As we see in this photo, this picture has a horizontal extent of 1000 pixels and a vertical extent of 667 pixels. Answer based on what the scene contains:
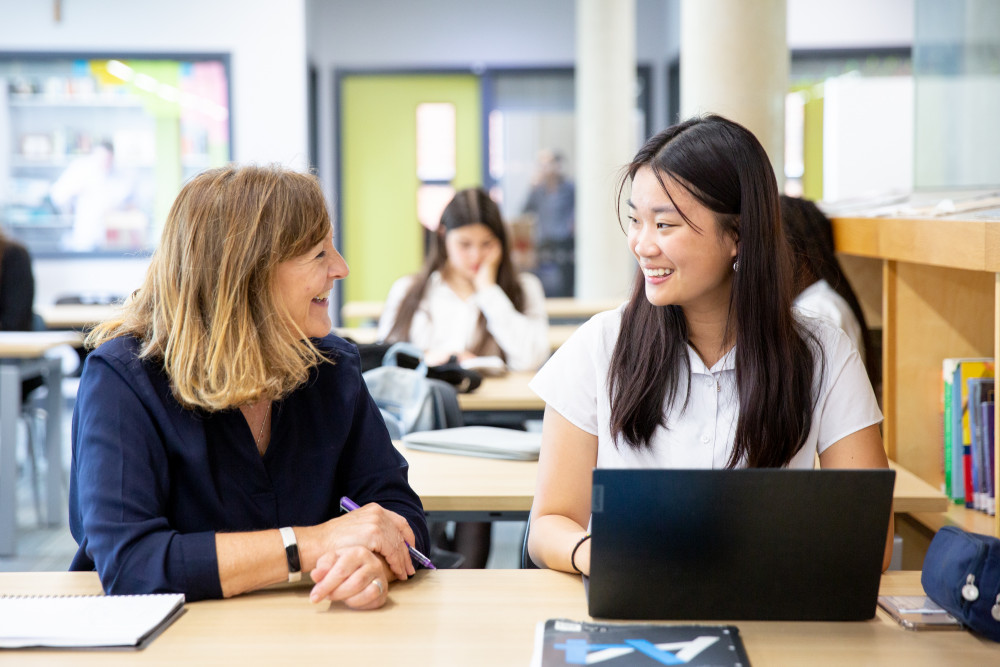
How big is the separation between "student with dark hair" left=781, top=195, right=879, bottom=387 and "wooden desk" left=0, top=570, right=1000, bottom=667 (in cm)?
133

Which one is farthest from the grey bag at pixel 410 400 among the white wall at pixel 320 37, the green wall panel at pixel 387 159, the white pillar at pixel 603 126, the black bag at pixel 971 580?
the green wall panel at pixel 387 159

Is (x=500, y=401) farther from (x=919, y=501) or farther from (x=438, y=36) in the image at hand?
(x=438, y=36)

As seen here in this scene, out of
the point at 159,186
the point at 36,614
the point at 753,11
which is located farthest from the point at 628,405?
the point at 159,186

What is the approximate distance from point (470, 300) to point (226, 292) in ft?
8.46

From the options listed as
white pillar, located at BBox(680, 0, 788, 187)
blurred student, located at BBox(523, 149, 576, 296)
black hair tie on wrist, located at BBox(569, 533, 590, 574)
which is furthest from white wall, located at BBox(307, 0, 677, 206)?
black hair tie on wrist, located at BBox(569, 533, 590, 574)

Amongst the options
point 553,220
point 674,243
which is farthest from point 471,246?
point 553,220

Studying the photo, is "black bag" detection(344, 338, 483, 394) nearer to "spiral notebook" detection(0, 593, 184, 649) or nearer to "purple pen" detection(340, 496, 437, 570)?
"purple pen" detection(340, 496, 437, 570)

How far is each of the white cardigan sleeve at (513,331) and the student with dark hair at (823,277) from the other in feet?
4.09

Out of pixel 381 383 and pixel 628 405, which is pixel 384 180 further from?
pixel 628 405

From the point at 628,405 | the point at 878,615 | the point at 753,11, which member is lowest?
the point at 878,615

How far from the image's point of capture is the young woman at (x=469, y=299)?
12.8 ft

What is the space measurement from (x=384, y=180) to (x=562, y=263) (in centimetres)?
181

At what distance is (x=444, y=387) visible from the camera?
2760 mm

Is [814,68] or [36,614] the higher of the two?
[814,68]
